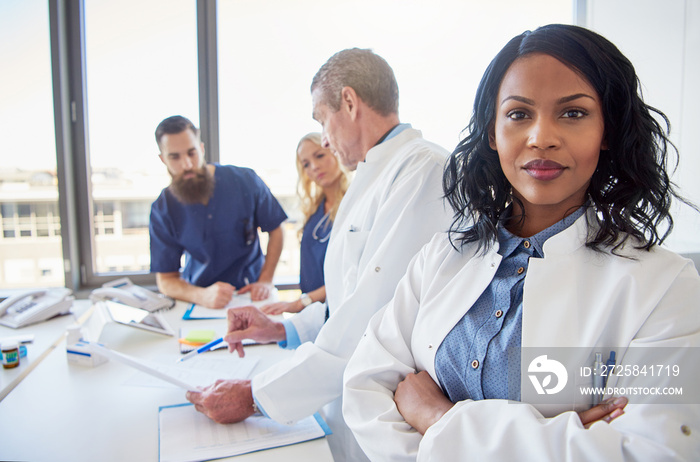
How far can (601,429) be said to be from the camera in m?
0.62

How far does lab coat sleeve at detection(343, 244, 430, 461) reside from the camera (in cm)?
81

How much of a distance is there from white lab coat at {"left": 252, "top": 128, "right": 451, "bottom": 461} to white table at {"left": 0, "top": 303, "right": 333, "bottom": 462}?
0.13 m

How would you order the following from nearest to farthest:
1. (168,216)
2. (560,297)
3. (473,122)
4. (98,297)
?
(560,297)
(473,122)
(98,297)
(168,216)

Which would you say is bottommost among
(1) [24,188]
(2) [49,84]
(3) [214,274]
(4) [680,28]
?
(3) [214,274]

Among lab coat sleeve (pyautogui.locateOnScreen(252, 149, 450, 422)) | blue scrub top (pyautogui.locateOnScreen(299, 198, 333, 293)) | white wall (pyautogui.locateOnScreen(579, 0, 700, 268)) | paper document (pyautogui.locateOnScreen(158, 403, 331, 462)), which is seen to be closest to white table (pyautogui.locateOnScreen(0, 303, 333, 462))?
paper document (pyautogui.locateOnScreen(158, 403, 331, 462))

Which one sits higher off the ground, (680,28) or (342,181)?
(680,28)

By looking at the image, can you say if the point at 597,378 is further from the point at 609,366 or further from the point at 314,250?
the point at 314,250

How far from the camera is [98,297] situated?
76.0 inches

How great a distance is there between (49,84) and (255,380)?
2.55 m

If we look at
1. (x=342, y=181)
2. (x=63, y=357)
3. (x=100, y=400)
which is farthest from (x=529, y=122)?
(x=342, y=181)

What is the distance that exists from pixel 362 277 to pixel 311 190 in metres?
1.63

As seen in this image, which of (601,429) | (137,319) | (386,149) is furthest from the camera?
(137,319)

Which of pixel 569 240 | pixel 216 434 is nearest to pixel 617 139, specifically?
pixel 569 240

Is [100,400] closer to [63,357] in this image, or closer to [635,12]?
[63,357]
